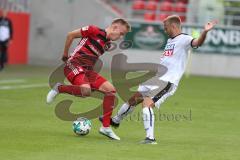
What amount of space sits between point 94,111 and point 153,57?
1715 centimetres

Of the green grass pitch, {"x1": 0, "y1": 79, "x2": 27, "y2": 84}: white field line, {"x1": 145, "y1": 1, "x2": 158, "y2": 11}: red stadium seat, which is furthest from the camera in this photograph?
{"x1": 145, "y1": 1, "x2": 158, "y2": 11}: red stadium seat

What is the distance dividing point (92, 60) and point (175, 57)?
153 cm

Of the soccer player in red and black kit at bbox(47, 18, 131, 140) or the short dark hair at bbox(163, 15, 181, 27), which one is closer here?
the short dark hair at bbox(163, 15, 181, 27)

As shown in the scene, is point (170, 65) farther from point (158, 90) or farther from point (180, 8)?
point (180, 8)

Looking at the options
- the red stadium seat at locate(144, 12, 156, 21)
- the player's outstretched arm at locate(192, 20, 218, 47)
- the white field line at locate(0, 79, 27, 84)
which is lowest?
the white field line at locate(0, 79, 27, 84)

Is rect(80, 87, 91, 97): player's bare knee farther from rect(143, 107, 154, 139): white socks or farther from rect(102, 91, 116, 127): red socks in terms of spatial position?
rect(143, 107, 154, 139): white socks

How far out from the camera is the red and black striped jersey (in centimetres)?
1325

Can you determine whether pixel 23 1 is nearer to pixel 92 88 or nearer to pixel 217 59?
pixel 217 59

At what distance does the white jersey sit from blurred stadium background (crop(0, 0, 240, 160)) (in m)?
1.10

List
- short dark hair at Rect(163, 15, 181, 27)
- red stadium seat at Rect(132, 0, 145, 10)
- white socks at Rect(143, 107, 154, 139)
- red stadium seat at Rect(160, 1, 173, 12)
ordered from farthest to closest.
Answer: red stadium seat at Rect(132, 0, 145, 10) < red stadium seat at Rect(160, 1, 173, 12) < short dark hair at Rect(163, 15, 181, 27) < white socks at Rect(143, 107, 154, 139)

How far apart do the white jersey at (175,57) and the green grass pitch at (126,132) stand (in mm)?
1088

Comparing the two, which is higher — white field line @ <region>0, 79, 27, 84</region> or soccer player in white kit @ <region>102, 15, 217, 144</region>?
soccer player in white kit @ <region>102, 15, 217, 144</region>

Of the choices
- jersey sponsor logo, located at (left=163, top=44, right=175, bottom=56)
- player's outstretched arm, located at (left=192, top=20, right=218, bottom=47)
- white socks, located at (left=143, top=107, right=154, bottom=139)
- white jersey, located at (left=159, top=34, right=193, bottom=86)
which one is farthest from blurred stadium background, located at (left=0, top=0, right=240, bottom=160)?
player's outstretched arm, located at (left=192, top=20, right=218, bottom=47)

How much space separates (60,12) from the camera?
36781mm
